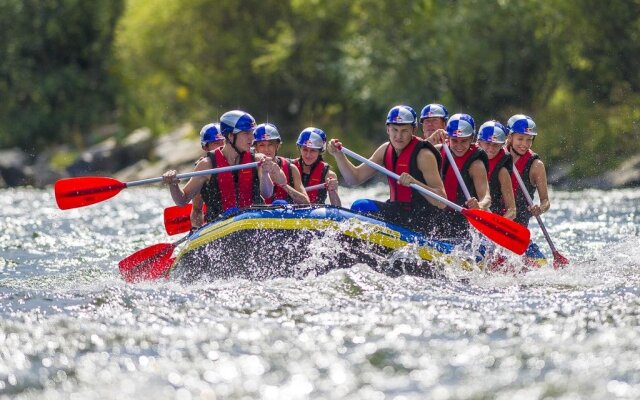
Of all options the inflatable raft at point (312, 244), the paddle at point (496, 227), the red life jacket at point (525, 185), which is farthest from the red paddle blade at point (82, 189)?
the red life jacket at point (525, 185)

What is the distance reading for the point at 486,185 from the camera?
11977 mm

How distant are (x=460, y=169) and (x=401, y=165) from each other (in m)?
0.80

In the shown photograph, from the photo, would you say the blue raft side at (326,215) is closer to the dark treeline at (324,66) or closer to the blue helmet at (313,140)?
the blue helmet at (313,140)

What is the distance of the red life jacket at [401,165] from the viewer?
1155 cm

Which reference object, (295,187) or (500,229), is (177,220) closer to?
(295,187)

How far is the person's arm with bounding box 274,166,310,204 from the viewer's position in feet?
37.8

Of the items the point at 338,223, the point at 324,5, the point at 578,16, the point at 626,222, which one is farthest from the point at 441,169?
the point at 324,5

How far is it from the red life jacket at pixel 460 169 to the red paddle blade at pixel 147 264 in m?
2.95

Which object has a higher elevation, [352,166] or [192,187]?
[192,187]

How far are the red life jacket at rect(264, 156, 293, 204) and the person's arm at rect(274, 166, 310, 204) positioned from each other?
4cm

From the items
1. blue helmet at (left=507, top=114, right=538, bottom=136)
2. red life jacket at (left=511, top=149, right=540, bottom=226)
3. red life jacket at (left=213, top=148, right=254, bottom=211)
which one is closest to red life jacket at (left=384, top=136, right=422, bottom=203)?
red life jacket at (left=213, top=148, right=254, bottom=211)

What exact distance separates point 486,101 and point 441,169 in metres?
19.4

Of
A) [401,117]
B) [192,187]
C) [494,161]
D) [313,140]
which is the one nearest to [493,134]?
[494,161]

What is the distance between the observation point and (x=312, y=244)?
10852 mm
